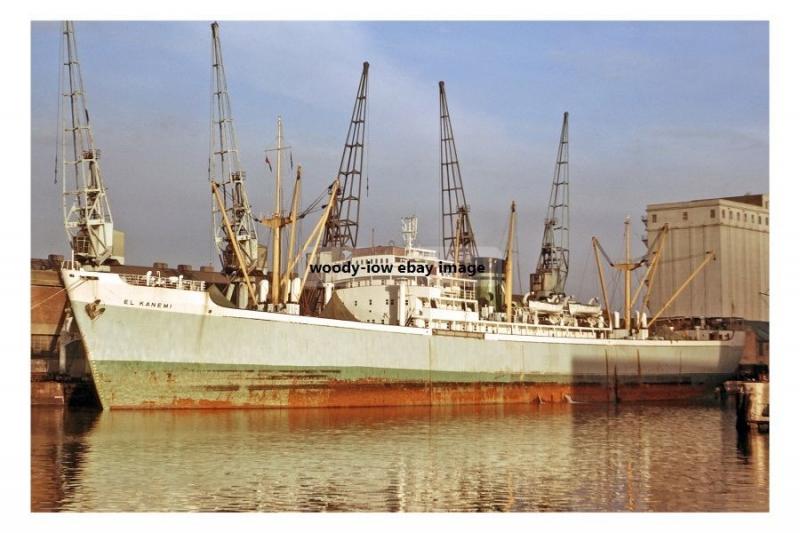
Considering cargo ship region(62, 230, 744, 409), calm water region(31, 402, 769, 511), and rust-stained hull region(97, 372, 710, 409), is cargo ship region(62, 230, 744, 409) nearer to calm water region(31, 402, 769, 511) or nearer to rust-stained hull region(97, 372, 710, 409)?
rust-stained hull region(97, 372, 710, 409)

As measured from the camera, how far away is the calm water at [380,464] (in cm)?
2141

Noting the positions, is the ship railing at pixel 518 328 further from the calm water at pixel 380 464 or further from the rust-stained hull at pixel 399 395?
the calm water at pixel 380 464

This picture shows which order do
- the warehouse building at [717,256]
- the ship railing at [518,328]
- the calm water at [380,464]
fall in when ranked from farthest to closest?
the warehouse building at [717,256]
the ship railing at [518,328]
the calm water at [380,464]

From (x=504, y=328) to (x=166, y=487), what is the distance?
32.4 m

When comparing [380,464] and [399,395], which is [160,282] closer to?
[399,395]

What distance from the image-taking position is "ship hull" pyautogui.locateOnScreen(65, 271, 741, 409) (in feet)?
126

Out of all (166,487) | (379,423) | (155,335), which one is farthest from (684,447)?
(155,335)

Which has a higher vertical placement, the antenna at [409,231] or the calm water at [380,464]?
the antenna at [409,231]

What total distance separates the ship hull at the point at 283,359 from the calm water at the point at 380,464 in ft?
5.25

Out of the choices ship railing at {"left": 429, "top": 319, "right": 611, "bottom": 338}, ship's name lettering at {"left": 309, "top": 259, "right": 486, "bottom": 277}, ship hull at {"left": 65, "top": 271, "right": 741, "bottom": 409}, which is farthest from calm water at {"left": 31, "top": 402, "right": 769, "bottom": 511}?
ship's name lettering at {"left": 309, "top": 259, "right": 486, "bottom": 277}

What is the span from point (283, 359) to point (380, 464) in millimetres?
15820

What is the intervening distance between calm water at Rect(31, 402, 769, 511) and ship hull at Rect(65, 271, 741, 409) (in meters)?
1.60

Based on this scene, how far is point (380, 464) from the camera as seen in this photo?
26.4 meters

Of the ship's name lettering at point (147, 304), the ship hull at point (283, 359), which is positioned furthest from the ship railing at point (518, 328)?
the ship's name lettering at point (147, 304)
